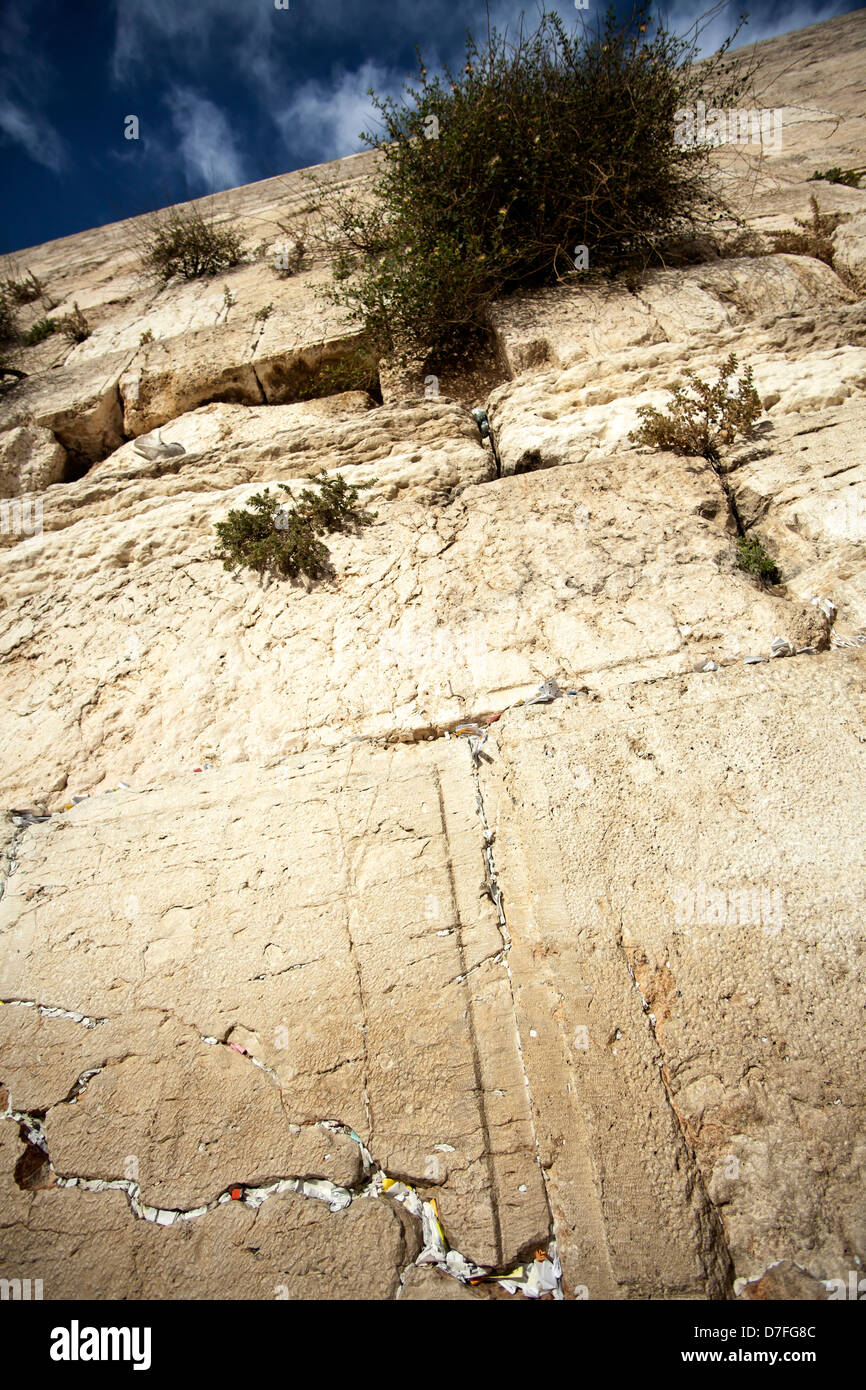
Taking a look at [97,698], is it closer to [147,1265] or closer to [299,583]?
[299,583]

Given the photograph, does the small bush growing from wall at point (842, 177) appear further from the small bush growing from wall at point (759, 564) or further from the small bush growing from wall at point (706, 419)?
the small bush growing from wall at point (759, 564)

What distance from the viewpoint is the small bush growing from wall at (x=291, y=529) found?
2873 mm

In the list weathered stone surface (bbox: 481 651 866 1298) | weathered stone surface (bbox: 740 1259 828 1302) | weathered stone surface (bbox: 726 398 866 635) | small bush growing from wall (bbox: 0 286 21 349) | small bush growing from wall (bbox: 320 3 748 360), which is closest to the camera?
weathered stone surface (bbox: 740 1259 828 1302)

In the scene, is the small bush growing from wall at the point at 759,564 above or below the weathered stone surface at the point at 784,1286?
above

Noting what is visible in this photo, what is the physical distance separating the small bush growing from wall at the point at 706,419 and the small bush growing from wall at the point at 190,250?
5.25 meters

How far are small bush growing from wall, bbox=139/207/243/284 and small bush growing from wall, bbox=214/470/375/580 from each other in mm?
4519

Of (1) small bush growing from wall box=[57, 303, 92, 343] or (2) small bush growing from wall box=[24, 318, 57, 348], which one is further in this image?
(2) small bush growing from wall box=[24, 318, 57, 348]

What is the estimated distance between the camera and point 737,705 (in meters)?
1.94

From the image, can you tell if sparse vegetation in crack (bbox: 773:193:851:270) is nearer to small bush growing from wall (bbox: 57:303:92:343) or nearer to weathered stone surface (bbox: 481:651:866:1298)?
weathered stone surface (bbox: 481:651:866:1298)

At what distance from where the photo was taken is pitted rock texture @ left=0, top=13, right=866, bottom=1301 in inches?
57.3

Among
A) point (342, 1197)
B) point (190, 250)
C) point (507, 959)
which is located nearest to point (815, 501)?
point (507, 959)

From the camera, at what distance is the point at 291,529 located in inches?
117

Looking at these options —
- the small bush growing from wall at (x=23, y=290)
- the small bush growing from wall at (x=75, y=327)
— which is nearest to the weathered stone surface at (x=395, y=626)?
the small bush growing from wall at (x=75, y=327)

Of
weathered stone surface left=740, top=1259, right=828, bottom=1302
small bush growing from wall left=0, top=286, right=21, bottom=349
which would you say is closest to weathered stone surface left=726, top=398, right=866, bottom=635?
weathered stone surface left=740, top=1259, right=828, bottom=1302
